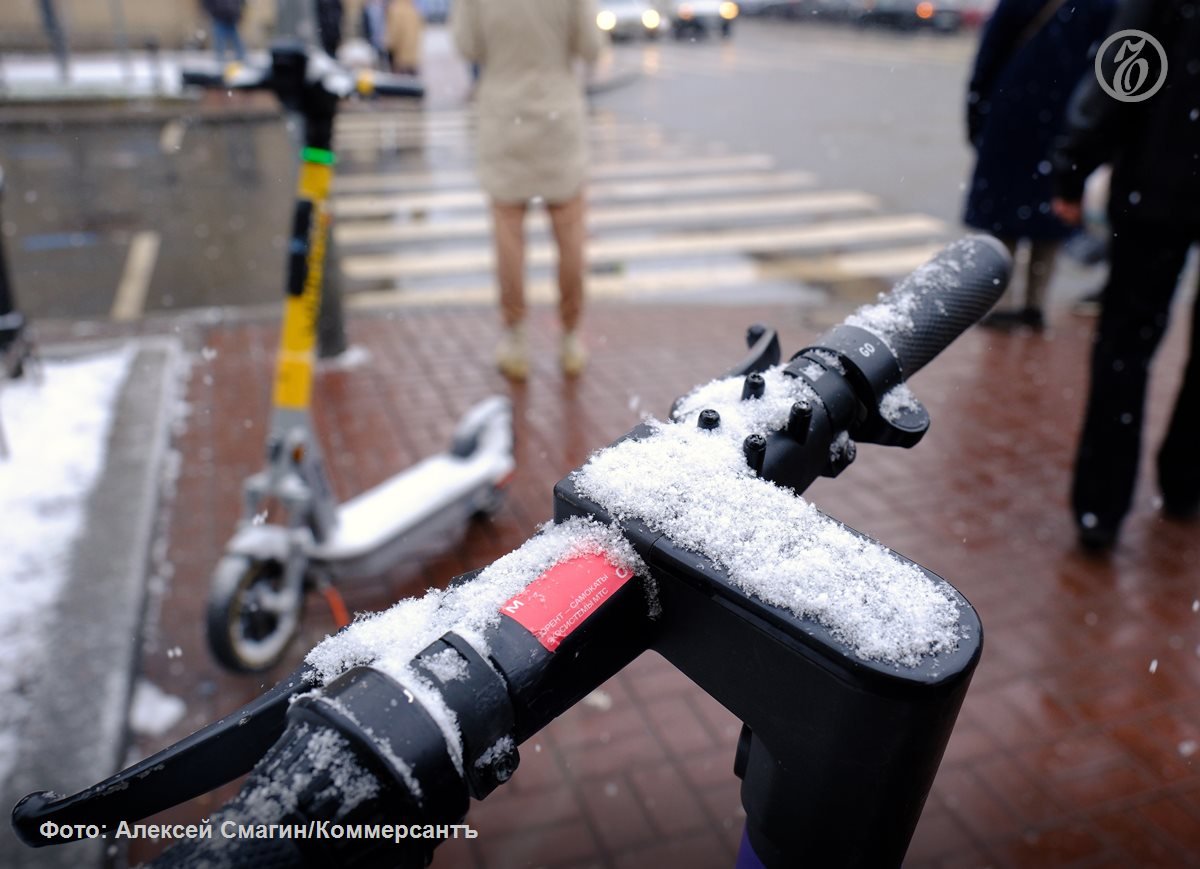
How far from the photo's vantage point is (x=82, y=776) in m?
2.24

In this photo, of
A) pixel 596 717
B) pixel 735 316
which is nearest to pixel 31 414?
pixel 596 717

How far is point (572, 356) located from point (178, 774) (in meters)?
4.16

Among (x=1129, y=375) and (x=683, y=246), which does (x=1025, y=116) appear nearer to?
(x=1129, y=375)

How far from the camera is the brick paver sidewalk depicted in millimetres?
2371

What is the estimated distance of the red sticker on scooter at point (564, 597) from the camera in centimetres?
73

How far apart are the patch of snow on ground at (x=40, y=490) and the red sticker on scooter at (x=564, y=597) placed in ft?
6.95

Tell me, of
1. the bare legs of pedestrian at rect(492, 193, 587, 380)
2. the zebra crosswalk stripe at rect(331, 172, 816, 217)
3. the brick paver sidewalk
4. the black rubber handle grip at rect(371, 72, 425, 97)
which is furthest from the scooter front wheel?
the zebra crosswalk stripe at rect(331, 172, 816, 217)

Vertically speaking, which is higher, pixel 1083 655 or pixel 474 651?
pixel 474 651

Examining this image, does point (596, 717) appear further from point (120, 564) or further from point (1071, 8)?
point (1071, 8)

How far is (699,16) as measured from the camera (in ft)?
73.3

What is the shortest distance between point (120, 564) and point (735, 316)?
11.8ft

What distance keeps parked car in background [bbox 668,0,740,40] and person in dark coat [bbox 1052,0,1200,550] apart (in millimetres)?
17184

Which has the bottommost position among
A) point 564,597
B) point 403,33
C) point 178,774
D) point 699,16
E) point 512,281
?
point 512,281

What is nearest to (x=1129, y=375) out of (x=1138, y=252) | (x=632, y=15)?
(x=1138, y=252)
